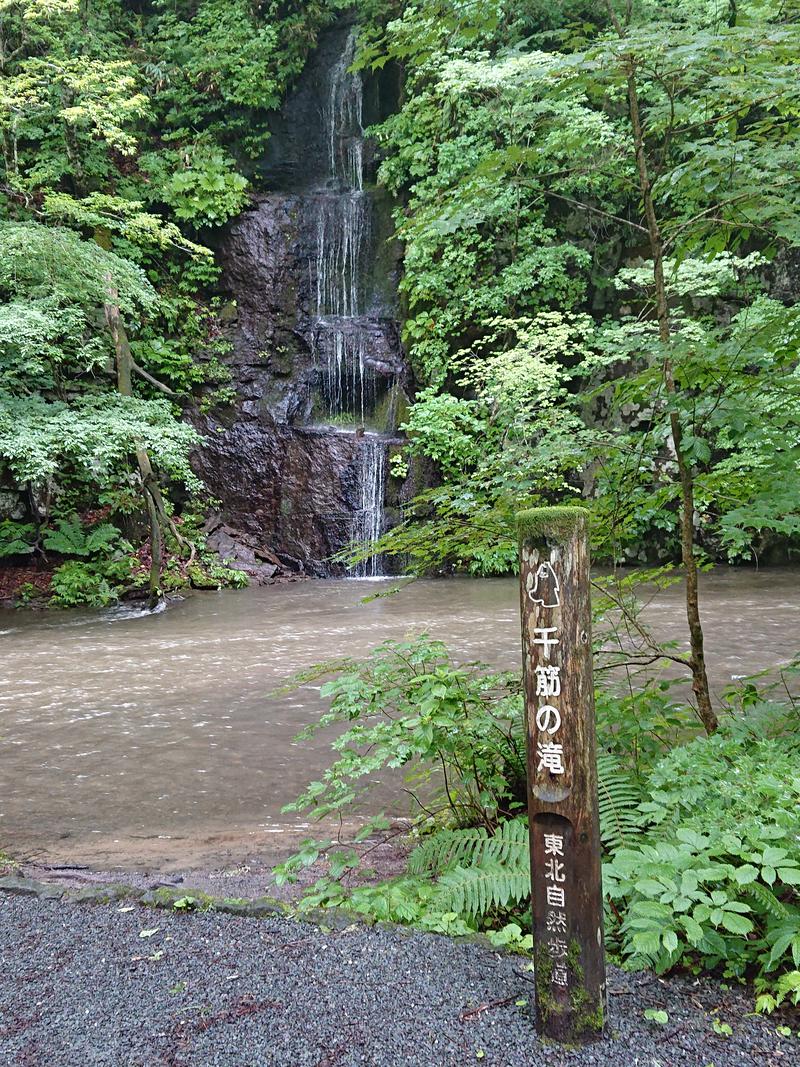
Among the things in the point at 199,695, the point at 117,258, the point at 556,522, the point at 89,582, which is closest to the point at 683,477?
the point at 556,522

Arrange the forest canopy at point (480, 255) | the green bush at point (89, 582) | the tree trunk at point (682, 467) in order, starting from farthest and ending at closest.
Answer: the green bush at point (89, 582) < the tree trunk at point (682, 467) < the forest canopy at point (480, 255)

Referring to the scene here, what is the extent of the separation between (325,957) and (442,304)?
15.3 meters

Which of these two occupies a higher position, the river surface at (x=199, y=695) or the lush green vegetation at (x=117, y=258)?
the lush green vegetation at (x=117, y=258)

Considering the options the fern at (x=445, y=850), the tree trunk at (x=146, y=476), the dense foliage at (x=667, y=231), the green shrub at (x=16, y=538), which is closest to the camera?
the fern at (x=445, y=850)

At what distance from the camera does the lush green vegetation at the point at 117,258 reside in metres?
10.8

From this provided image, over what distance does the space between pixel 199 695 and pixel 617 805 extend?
4.92m

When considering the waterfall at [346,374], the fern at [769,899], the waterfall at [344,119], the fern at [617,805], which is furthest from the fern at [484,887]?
the waterfall at [344,119]

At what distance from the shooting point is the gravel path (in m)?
1.88

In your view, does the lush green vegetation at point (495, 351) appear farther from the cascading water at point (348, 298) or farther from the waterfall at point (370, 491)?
the cascading water at point (348, 298)

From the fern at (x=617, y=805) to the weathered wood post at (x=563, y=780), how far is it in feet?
1.77

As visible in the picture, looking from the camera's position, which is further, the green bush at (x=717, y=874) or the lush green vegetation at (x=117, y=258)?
the lush green vegetation at (x=117, y=258)

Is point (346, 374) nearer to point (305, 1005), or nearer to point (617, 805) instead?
point (617, 805)

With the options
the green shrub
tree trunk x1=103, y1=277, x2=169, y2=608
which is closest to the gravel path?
tree trunk x1=103, y1=277, x2=169, y2=608

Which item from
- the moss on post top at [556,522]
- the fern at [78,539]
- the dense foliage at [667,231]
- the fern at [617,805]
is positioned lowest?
the fern at [617,805]
